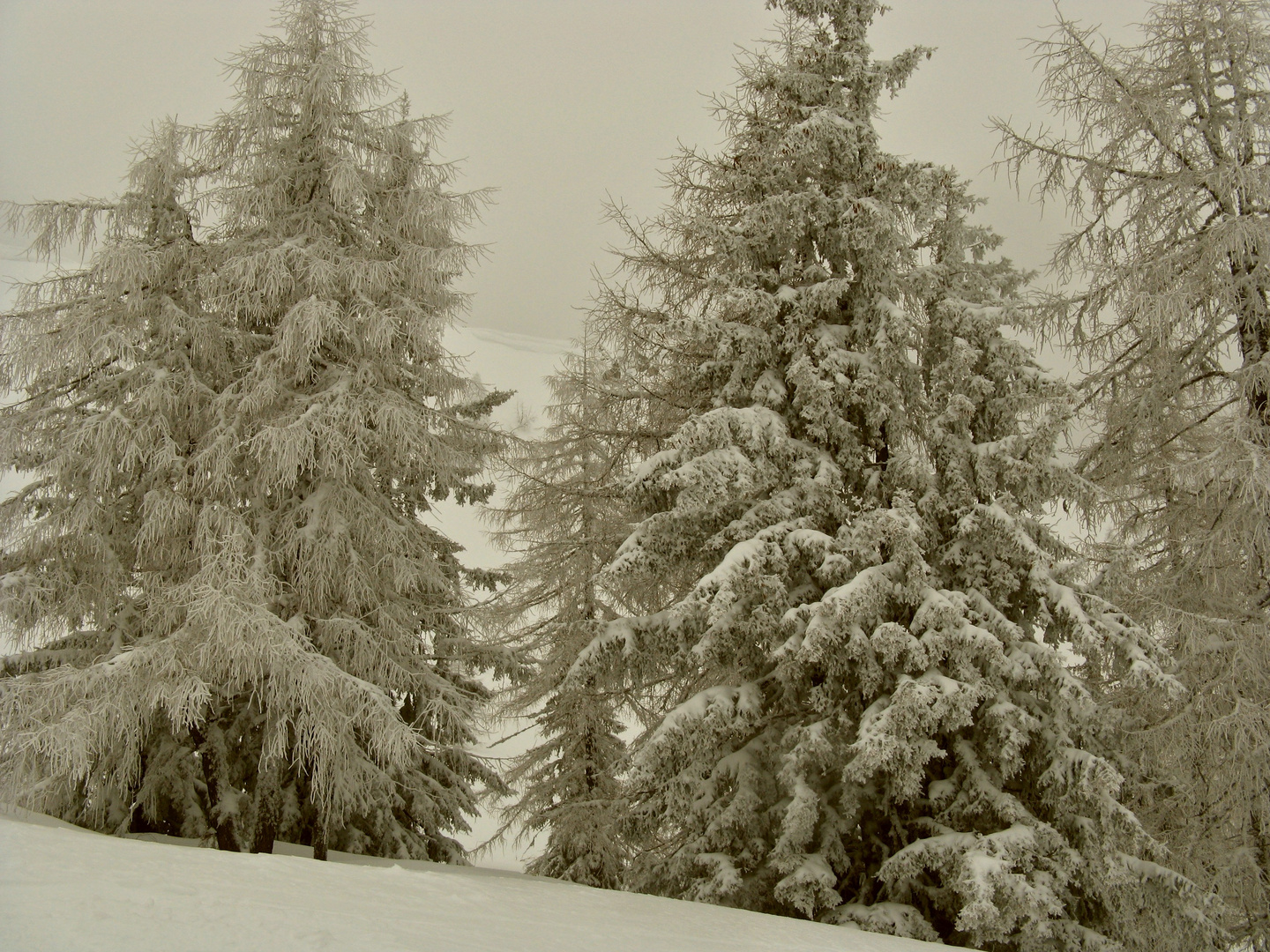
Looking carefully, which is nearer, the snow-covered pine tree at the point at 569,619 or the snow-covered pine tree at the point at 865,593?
the snow-covered pine tree at the point at 865,593

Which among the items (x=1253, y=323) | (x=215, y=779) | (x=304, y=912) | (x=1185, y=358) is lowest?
(x=215, y=779)

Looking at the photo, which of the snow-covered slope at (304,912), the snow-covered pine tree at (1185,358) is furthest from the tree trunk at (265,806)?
the snow-covered pine tree at (1185,358)

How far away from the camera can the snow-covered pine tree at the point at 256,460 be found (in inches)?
341

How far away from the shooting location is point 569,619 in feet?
47.0

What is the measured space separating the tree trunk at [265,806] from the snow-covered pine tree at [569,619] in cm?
353

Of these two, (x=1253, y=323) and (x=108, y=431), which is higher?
(x=1253, y=323)

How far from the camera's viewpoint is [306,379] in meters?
10.6

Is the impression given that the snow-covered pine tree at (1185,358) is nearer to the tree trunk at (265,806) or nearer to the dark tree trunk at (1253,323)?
the dark tree trunk at (1253,323)

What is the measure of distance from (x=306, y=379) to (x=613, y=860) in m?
8.49

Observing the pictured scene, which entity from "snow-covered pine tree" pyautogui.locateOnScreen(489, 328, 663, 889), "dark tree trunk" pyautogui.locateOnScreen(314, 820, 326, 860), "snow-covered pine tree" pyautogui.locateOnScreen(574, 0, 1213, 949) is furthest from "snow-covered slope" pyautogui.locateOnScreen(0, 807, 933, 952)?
"snow-covered pine tree" pyautogui.locateOnScreen(489, 328, 663, 889)

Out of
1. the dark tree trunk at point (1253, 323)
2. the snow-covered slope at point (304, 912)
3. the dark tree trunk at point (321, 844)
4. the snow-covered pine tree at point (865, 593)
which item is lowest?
the dark tree trunk at point (321, 844)

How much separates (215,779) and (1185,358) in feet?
38.3

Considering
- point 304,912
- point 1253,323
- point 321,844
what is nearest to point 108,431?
point 321,844

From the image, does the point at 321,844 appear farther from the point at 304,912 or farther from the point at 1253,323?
the point at 1253,323
